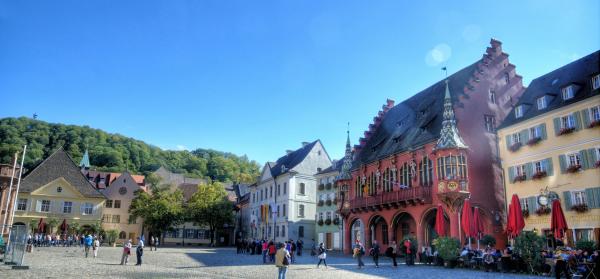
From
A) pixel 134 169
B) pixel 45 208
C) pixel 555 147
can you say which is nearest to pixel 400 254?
pixel 555 147

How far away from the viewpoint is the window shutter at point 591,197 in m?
26.5

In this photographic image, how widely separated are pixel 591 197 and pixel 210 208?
169ft

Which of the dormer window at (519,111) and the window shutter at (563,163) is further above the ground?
the dormer window at (519,111)

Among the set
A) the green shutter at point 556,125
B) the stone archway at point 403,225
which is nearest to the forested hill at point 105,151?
the stone archway at point 403,225

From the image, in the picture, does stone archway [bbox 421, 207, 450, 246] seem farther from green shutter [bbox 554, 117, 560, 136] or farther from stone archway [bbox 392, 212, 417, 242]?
green shutter [bbox 554, 117, 560, 136]

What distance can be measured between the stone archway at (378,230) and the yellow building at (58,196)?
41081mm

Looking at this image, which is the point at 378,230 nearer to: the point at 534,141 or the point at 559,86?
the point at 534,141

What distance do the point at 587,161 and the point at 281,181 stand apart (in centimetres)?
4226

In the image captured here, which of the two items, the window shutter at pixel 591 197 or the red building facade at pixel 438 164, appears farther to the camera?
the red building facade at pixel 438 164

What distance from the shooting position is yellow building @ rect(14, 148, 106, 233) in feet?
195

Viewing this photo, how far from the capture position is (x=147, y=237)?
244 feet

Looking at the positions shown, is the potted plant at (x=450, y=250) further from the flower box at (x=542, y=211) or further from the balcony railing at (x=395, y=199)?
the flower box at (x=542, y=211)

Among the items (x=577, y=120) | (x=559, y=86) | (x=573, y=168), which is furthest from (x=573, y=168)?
(x=559, y=86)

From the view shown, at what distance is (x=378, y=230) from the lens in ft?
140
